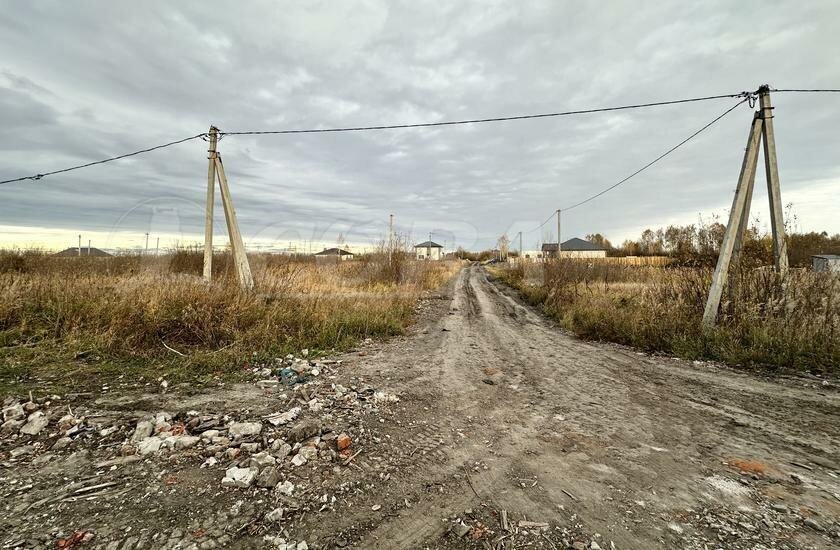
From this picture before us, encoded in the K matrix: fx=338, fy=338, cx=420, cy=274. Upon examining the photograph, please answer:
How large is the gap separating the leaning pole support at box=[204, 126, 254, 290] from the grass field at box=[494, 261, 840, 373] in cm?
743

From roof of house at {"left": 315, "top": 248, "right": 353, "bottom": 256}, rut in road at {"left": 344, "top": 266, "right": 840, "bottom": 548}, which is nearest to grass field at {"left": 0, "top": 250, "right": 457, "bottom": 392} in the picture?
rut in road at {"left": 344, "top": 266, "right": 840, "bottom": 548}

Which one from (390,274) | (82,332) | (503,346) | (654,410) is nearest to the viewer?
(654,410)

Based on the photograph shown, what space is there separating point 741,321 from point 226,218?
1007 centimetres

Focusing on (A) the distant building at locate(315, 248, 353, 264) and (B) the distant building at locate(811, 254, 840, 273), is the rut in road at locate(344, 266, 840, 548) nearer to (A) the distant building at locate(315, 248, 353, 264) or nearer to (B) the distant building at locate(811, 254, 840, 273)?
(B) the distant building at locate(811, 254, 840, 273)

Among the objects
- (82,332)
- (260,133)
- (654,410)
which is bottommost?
(654,410)

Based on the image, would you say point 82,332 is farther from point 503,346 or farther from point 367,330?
point 503,346

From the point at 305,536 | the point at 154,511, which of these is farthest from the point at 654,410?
the point at 154,511

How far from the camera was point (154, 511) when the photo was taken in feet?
6.17

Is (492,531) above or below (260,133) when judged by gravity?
below

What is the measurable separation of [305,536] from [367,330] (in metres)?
5.06

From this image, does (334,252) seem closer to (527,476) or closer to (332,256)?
(332,256)

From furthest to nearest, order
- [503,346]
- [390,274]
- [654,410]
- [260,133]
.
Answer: [390,274]
[260,133]
[503,346]
[654,410]

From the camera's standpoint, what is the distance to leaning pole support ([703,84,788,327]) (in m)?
5.75

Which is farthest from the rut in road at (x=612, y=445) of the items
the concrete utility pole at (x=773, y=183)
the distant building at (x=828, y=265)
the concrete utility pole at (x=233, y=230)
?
the concrete utility pole at (x=233, y=230)
